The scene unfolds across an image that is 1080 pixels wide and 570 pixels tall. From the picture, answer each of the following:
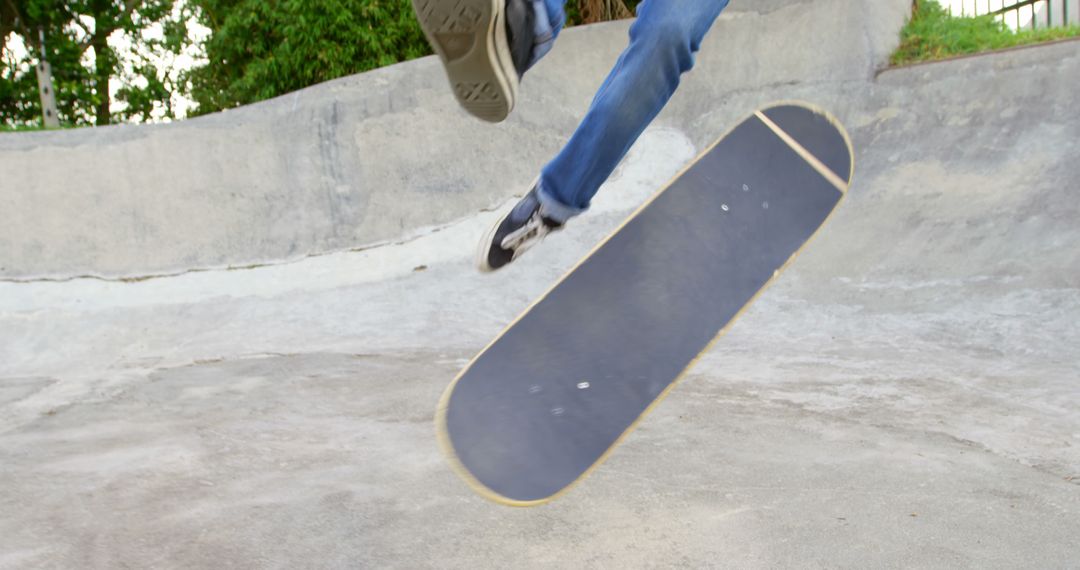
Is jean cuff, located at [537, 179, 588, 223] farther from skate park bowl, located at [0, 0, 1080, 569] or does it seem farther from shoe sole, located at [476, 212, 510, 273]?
skate park bowl, located at [0, 0, 1080, 569]

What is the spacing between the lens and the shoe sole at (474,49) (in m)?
1.66

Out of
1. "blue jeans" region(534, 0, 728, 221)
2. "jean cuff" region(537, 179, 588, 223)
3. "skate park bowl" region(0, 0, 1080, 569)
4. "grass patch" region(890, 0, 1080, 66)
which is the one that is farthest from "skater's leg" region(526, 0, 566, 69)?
"grass patch" region(890, 0, 1080, 66)

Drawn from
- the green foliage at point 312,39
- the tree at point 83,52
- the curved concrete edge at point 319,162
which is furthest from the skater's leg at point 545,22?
the tree at point 83,52

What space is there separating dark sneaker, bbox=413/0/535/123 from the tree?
1285 centimetres

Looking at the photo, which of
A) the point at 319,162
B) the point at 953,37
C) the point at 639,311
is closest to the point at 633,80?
the point at 639,311

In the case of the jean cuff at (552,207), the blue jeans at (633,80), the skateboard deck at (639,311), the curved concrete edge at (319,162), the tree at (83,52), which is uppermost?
the blue jeans at (633,80)

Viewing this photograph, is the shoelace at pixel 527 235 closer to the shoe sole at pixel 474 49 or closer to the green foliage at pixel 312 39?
the shoe sole at pixel 474 49

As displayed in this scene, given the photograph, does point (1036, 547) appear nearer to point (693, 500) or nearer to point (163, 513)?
point (693, 500)

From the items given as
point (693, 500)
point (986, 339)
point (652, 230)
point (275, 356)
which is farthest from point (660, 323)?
point (275, 356)

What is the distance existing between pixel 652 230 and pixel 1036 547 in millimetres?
1186

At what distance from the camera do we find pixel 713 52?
7.50m

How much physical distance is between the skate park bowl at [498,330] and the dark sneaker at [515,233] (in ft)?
2.23

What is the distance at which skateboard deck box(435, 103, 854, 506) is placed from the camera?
1.92 m

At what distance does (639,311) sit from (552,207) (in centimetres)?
37
